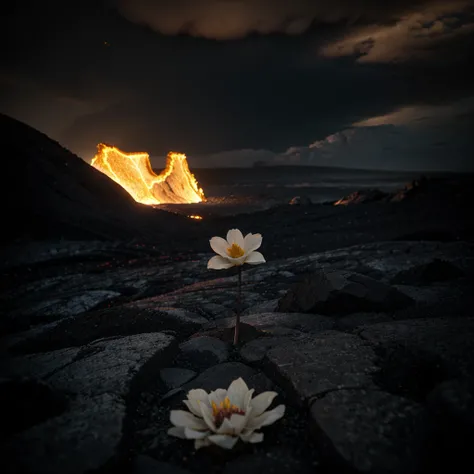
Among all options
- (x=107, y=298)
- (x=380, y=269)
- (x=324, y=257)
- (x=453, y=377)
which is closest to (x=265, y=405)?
(x=453, y=377)

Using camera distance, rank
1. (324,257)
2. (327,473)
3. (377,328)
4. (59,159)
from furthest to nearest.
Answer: (59,159)
(324,257)
(377,328)
(327,473)

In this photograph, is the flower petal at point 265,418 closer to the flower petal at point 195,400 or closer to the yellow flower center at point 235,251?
the flower petal at point 195,400

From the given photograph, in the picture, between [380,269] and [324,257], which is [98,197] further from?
[380,269]

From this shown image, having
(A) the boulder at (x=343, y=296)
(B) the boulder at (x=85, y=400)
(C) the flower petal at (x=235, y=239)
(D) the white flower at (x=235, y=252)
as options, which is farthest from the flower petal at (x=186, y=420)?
(A) the boulder at (x=343, y=296)

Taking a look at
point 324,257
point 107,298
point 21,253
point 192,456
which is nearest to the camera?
point 192,456

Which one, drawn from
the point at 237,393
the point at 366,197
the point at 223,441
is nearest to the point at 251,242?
the point at 237,393

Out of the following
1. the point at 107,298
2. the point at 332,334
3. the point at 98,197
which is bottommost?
the point at 107,298
